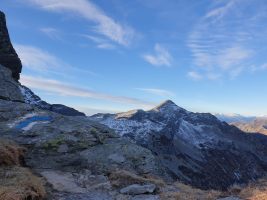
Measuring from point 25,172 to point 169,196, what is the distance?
5.79m

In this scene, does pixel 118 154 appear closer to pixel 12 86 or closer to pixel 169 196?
pixel 169 196

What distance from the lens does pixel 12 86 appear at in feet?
93.4

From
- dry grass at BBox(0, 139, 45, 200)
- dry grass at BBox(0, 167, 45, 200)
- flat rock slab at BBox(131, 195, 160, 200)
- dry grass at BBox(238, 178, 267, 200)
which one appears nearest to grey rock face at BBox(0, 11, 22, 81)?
dry grass at BBox(0, 139, 45, 200)

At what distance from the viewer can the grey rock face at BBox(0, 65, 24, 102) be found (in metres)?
26.9

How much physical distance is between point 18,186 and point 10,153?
4.29 m

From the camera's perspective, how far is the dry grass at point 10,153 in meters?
16.7

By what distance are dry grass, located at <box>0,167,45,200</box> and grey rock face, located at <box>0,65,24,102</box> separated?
1164 cm

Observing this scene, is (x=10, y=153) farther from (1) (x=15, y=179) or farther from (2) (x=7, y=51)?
(2) (x=7, y=51)

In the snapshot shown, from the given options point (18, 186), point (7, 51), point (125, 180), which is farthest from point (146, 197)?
point (7, 51)

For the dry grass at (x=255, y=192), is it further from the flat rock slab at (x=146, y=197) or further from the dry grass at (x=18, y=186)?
the dry grass at (x=18, y=186)

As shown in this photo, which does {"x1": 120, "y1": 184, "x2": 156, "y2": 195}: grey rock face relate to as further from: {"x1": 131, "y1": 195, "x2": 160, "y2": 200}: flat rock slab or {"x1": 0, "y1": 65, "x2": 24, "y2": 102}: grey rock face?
{"x1": 0, "y1": 65, "x2": 24, "y2": 102}: grey rock face

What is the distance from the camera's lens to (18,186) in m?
13.3

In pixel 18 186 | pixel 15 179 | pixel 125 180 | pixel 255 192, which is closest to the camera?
pixel 18 186

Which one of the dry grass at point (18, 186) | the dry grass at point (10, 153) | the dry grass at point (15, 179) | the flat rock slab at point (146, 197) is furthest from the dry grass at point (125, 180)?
the dry grass at point (10, 153)
